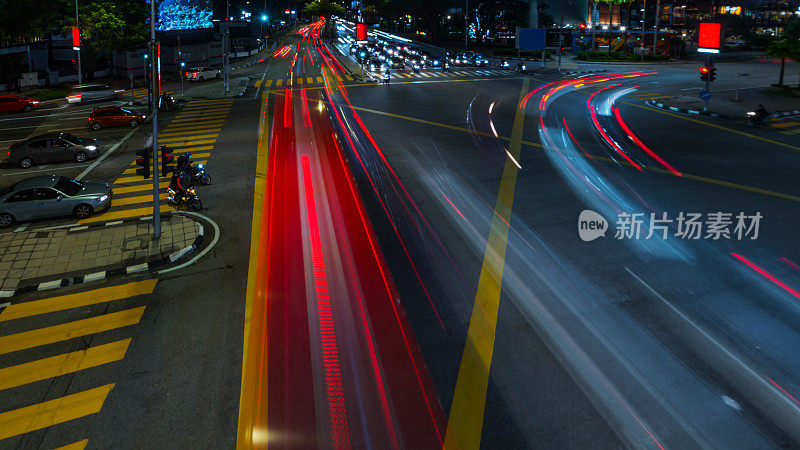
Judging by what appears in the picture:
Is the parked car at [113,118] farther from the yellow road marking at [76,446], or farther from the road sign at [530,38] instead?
the road sign at [530,38]

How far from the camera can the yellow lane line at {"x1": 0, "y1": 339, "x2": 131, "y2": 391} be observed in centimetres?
970

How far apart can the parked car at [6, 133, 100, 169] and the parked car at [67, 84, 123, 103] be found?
844 inches

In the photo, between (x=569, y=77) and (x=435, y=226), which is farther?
(x=569, y=77)

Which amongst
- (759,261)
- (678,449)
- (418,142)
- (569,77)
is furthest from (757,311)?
(569,77)

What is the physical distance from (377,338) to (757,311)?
871 cm

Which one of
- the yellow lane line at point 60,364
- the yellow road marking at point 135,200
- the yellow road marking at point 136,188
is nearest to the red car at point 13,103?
Answer: the yellow road marking at point 136,188

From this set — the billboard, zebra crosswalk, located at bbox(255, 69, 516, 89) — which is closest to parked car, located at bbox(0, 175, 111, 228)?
zebra crosswalk, located at bbox(255, 69, 516, 89)

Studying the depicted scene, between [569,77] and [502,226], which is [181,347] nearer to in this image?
[502,226]

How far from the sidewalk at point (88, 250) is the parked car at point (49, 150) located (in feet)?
33.7

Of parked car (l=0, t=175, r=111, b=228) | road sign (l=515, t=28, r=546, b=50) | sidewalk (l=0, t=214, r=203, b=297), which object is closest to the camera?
sidewalk (l=0, t=214, r=203, b=297)

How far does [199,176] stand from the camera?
21.0 m

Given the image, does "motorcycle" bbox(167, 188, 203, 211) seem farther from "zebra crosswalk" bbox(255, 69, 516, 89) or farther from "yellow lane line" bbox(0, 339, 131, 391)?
"zebra crosswalk" bbox(255, 69, 516, 89)

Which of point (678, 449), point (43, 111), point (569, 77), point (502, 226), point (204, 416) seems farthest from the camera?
point (569, 77)

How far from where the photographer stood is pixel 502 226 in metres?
16.2
